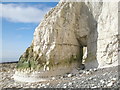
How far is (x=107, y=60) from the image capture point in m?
9.73

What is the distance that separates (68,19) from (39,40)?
1851 mm

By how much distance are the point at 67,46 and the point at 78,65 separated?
4.18ft

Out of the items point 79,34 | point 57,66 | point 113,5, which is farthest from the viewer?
point 79,34

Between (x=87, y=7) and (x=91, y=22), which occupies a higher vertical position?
(x=87, y=7)

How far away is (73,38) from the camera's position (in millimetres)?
11164

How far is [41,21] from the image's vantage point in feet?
37.5

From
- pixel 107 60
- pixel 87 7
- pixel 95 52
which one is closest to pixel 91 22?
pixel 87 7

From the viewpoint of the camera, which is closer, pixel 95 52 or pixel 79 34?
pixel 95 52

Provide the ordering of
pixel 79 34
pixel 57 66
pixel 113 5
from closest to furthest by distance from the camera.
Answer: pixel 113 5
pixel 57 66
pixel 79 34

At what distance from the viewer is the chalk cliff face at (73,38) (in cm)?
986

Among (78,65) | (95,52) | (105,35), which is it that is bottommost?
(78,65)

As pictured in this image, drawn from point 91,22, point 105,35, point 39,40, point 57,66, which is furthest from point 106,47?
point 39,40

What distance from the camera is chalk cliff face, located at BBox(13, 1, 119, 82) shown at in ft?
32.3

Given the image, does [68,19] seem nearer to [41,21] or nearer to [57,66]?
[41,21]
